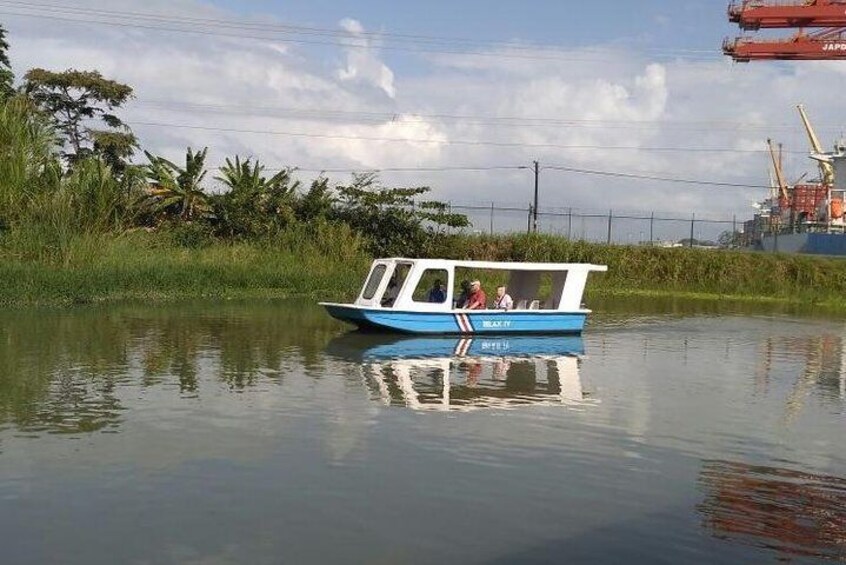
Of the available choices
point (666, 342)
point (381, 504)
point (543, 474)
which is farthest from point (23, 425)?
point (666, 342)

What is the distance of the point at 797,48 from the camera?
116 feet

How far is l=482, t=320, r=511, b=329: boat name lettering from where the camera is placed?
21.6 meters

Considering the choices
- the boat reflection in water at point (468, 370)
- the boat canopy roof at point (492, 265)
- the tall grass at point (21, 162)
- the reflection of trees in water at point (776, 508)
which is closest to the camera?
the reflection of trees in water at point (776, 508)

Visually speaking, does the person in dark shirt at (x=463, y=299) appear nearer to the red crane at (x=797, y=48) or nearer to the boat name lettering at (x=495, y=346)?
the boat name lettering at (x=495, y=346)

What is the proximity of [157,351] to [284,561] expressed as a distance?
437 inches

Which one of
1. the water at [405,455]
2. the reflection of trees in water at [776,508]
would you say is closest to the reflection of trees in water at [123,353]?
the water at [405,455]

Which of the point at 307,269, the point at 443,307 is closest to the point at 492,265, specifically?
the point at 443,307

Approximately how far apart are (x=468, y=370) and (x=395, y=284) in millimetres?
5493

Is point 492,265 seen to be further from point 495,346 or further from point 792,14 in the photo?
point 792,14

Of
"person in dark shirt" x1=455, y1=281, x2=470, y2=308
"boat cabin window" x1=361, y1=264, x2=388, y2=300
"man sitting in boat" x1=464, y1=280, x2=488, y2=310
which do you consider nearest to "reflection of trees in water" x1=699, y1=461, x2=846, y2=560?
"man sitting in boat" x1=464, y1=280, x2=488, y2=310

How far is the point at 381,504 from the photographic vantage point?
8570 mm

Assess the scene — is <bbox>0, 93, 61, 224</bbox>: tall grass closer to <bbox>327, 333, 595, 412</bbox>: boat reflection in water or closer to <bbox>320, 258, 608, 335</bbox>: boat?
<bbox>320, 258, 608, 335</bbox>: boat

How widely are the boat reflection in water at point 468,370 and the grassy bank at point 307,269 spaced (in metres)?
9.99

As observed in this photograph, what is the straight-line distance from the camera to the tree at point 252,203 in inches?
1485
